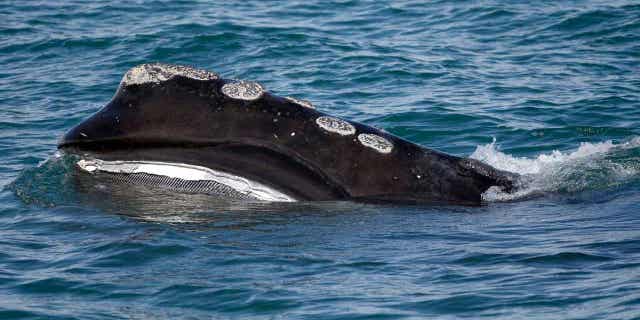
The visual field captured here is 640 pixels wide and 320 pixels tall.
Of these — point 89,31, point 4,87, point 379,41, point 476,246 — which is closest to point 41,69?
point 4,87

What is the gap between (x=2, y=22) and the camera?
20.1 m

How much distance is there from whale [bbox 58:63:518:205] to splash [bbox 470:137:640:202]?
36.6 inches

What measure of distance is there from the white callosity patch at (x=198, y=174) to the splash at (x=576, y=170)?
5.82ft

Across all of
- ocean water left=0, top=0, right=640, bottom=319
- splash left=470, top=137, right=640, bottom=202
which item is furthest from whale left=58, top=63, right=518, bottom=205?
splash left=470, top=137, right=640, bottom=202

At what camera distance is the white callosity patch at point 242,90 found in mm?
8344

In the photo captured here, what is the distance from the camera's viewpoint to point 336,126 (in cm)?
843

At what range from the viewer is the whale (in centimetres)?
827

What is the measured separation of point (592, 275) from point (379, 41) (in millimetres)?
11901

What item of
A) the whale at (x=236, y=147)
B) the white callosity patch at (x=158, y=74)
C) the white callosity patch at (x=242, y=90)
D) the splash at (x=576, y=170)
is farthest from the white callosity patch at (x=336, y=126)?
the splash at (x=576, y=170)

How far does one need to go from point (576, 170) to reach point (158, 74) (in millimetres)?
3870

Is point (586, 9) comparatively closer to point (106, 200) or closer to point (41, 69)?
point (41, 69)

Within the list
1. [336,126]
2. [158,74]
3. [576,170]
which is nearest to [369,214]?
[336,126]

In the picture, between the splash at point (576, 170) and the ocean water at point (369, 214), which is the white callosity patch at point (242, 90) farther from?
the splash at point (576, 170)

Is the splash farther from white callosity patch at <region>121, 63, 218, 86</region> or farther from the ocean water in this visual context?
white callosity patch at <region>121, 63, 218, 86</region>
